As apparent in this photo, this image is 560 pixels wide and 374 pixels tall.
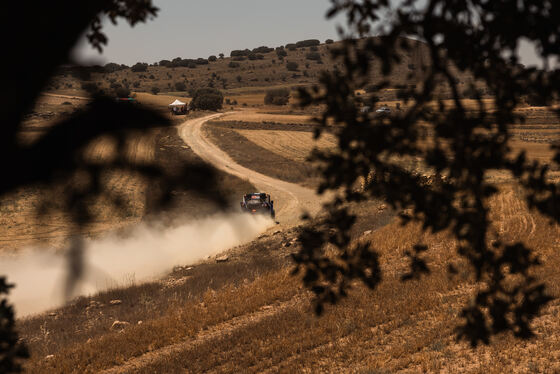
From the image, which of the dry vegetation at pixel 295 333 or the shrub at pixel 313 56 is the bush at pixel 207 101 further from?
the shrub at pixel 313 56

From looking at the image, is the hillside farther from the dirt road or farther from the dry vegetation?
the dry vegetation

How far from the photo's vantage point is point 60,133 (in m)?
3.41

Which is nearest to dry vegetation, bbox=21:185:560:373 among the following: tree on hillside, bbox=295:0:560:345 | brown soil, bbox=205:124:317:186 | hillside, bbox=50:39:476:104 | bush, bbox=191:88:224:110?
tree on hillside, bbox=295:0:560:345

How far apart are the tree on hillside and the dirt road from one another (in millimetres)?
19283

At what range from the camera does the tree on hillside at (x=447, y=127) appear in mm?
4070

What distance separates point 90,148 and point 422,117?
8.25 ft

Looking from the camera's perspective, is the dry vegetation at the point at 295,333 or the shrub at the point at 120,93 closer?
the shrub at the point at 120,93

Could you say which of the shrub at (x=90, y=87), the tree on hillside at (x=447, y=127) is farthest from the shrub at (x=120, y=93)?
the tree on hillside at (x=447, y=127)

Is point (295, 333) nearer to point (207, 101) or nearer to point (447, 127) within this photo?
point (447, 127)

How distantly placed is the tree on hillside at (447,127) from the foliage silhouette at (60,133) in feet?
4.67

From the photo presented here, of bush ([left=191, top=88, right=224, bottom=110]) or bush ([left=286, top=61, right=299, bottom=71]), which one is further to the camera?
bush ([left=286, top=61, right=299, bottom=71])

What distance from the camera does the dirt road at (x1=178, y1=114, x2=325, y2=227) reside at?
33.8 m

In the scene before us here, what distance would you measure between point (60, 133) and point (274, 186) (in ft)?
128

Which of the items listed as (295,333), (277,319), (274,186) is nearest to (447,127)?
(295,333)
